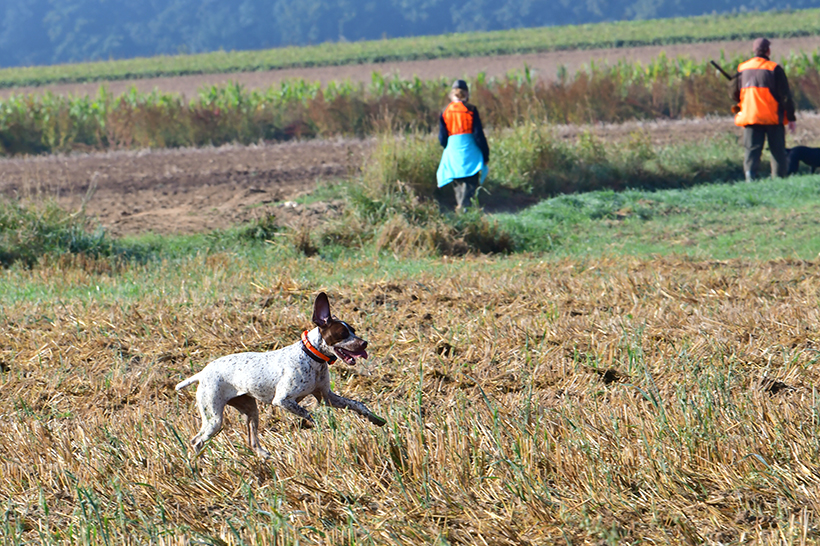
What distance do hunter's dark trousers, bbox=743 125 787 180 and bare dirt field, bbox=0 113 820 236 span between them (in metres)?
2.64

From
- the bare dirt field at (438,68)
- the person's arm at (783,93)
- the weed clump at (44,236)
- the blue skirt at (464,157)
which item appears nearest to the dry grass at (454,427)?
the weed clump at (44,236)

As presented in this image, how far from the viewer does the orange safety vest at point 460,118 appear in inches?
403

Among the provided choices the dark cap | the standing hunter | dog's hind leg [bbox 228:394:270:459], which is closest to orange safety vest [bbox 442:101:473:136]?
the standing hunter

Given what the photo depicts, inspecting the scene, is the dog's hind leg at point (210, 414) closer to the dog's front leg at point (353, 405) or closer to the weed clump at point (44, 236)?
the dog's front leg at point (353, 405)

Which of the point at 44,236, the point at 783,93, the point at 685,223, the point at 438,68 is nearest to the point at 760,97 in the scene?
the point at 783,93

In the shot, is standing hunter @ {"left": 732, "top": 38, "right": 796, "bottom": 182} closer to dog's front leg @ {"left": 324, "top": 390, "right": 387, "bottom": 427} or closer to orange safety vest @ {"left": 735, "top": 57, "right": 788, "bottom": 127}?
orange safety vest @ {"left": 735, "top": 57, "right": 788, "bottom": 127}

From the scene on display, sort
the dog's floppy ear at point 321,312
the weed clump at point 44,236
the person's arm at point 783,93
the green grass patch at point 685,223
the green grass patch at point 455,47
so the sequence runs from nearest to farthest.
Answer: the dog's floppy ear at point 321,312 < the green grass patch at point 685,223 < the weed clump at point 44,236 < the person's arm at point 783,93 < the green grass patch at point 455,47

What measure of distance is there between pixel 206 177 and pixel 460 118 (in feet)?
18.4

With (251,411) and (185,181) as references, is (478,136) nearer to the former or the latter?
(185,181)

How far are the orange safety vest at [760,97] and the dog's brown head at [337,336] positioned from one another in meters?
10.5

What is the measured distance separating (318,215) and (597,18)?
12239cm

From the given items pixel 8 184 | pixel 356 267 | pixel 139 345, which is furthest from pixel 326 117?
pixel 139 345

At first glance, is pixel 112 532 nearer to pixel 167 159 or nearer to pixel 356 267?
pixel 356 267

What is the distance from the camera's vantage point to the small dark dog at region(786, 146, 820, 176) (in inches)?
490
